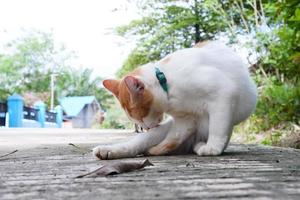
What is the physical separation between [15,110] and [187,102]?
1461cm

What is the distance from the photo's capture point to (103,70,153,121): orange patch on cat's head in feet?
7.26

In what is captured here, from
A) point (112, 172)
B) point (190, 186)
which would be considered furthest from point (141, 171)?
point (190, 186)

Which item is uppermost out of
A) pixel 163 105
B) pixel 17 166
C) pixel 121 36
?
pixel 121 36

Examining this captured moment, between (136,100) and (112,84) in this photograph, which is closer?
(136,100)

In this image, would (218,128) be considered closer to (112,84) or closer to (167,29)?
(112,84)

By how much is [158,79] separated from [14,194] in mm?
1223

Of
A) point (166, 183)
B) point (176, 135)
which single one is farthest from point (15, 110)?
point (166, 183)

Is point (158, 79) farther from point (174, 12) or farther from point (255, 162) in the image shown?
point (174, 12)

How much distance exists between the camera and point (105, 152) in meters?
2.10

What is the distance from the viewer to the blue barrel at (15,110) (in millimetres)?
15898

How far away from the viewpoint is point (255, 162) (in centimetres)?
192

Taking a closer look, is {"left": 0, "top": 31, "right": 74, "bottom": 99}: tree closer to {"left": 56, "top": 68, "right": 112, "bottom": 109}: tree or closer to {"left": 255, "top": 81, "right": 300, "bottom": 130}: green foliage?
{"left": 56, "top": 68, "right": 112, "bottom": 109}: tree

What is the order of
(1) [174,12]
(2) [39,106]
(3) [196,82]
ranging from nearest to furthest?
(3) [196,82] → (1) [174,12] → (2) [39,106]

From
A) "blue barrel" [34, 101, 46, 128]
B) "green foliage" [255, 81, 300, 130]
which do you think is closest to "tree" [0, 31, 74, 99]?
"blue barrel" [34, 101, 46, 128]
